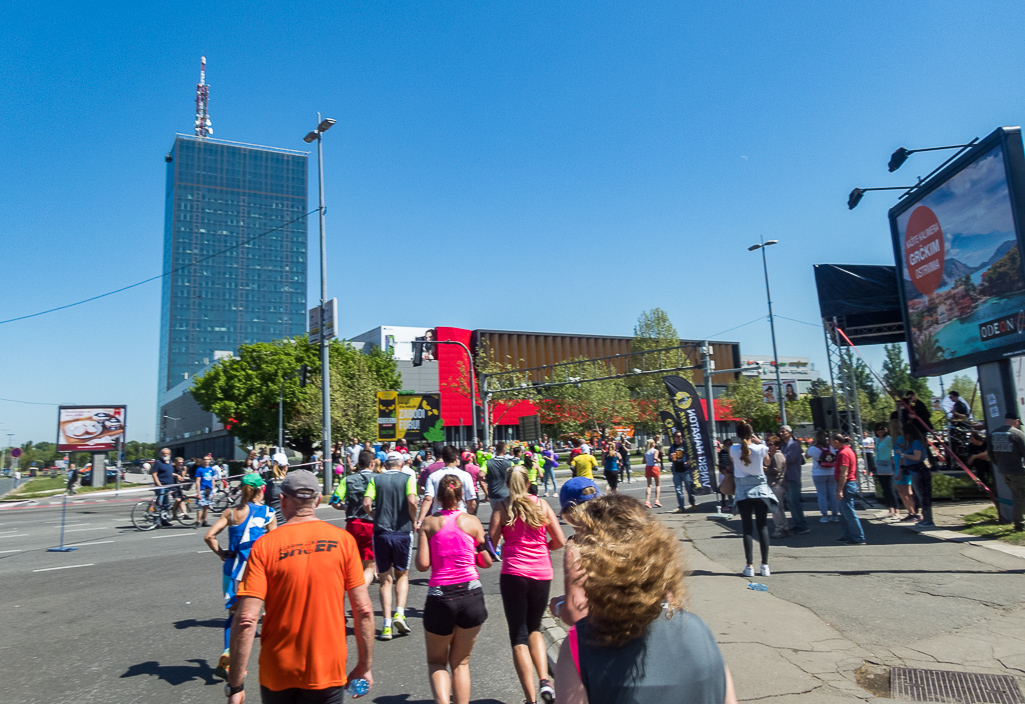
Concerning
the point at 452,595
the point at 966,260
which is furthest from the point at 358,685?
the point at 966,260

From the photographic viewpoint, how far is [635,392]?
202 ft

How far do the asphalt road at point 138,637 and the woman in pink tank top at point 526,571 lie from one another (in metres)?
0.55

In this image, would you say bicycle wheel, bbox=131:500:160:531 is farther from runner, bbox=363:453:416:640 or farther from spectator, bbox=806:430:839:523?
spectator, bbox=806:430:839:523

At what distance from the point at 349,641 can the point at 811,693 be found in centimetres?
416

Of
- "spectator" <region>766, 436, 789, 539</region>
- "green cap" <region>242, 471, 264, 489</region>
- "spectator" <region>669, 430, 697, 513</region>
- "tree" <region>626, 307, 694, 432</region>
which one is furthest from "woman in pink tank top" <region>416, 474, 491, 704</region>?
"tree" <region>626, 307, 694, 432</region>

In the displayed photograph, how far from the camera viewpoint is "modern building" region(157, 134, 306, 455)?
184m

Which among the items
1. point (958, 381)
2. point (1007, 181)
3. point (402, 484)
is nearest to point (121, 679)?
point (402, 484)

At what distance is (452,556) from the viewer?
4320mm

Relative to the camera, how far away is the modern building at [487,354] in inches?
2194

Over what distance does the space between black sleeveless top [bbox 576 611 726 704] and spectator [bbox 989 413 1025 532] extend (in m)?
10.5

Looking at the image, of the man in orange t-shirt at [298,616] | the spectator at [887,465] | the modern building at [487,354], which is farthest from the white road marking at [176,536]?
the modern building at [487,354]

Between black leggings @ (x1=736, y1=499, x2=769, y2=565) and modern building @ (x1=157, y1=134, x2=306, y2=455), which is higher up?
modern building @ (x1=157, y1=134, x2=306, y2=455)

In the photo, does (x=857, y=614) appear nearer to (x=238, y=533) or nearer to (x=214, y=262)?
(x=238, y=533)

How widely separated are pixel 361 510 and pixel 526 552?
3.14 metres
